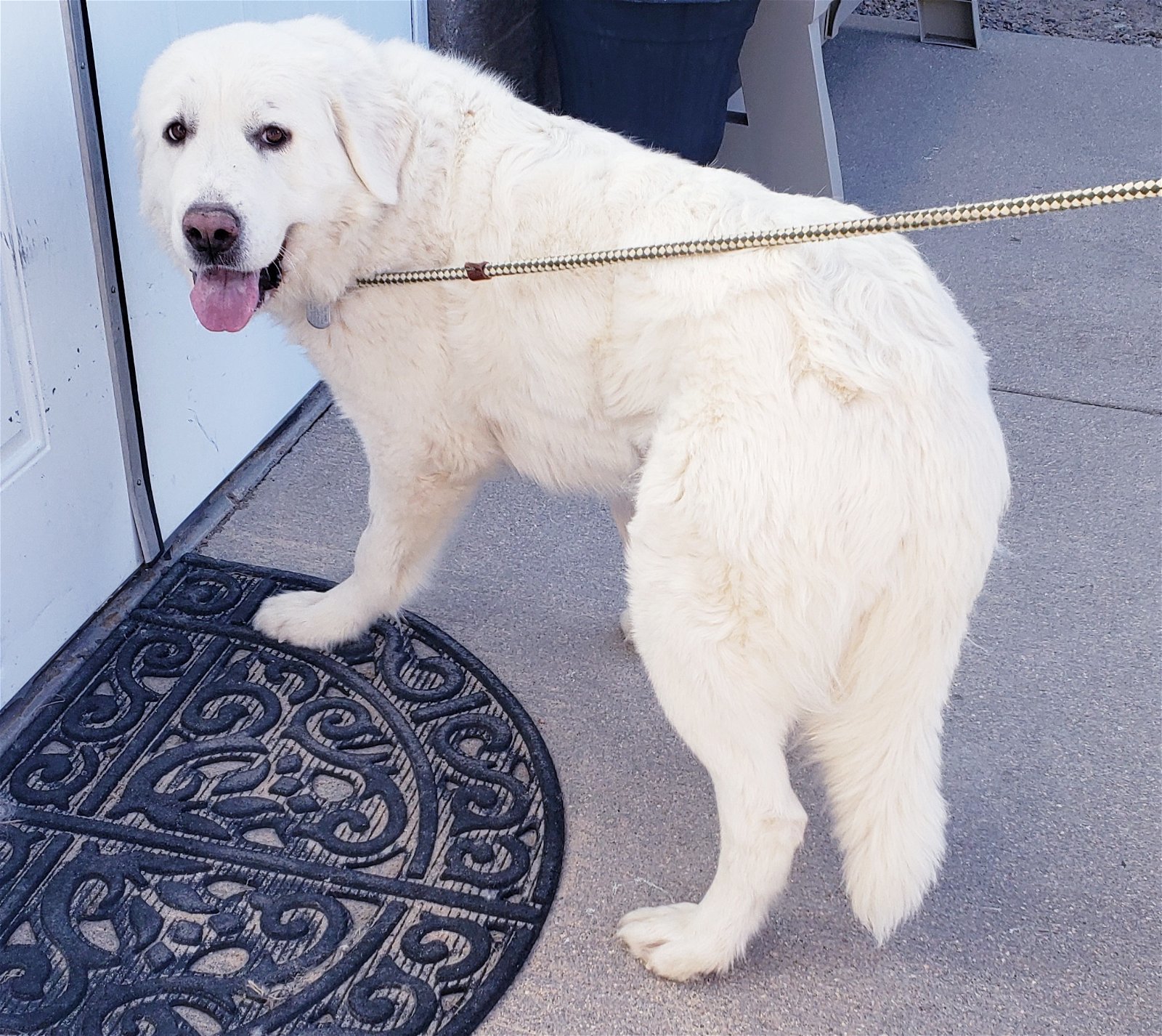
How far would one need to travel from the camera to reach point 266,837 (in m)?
2.38

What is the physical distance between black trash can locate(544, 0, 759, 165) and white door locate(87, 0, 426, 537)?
2.68ft

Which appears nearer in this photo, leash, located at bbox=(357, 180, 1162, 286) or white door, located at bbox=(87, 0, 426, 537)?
leash, located at bbox=(357, 180, 1162, 286)

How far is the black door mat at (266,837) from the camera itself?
2.08 m

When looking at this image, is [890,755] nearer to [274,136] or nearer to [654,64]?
[274,136]

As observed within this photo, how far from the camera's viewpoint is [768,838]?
2.01 meters

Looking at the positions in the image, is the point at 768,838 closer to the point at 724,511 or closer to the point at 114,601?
the point at 724,511

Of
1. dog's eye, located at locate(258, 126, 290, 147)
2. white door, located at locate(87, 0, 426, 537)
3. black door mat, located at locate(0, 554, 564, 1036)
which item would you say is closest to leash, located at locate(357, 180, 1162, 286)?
dog's eye, located at locate(258, 126, 290, 147)

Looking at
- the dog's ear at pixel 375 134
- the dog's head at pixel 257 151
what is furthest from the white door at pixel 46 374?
the dog's ear at pixel 375 134

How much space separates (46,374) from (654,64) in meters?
2.49

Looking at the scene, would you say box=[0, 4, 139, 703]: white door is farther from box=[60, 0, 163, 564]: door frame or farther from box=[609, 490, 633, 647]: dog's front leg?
box=[609, 490, 633, 647]: dog's front leg

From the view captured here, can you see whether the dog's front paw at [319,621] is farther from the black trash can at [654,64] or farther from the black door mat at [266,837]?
the black trash can at [654,64]

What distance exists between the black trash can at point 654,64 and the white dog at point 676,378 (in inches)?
75.8

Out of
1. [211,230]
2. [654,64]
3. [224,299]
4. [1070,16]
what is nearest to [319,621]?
[224,299]

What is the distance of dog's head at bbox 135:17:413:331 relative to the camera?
205 centimetres
